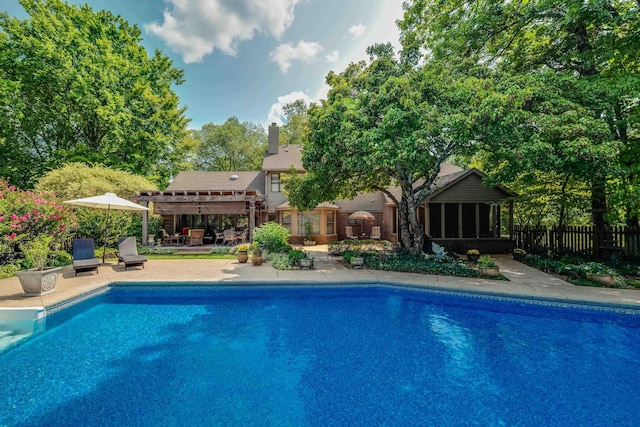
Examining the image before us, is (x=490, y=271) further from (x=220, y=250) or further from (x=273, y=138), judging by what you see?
(x=273, y=138)

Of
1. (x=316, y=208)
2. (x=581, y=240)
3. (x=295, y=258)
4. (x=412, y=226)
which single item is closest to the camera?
(x=295, y=258)

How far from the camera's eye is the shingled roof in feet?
71.7

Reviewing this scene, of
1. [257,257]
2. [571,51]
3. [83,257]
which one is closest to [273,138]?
[257,257]

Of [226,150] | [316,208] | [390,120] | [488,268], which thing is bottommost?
[488,268]

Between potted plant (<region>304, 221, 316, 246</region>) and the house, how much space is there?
270 millimetres

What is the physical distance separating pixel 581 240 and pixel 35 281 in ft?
66.0

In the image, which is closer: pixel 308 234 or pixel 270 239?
pixel 270 239

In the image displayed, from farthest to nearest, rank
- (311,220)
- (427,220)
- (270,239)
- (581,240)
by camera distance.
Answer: (311,220) → (427,220) → (270,239) → (581,240)

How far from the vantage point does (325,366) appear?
195 inches

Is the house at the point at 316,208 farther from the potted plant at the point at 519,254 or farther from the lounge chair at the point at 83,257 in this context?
the lounge chair at the point at 83,257

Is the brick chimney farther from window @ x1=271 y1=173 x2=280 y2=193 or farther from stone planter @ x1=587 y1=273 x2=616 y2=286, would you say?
stone planter @ x1=587 y1=273 x2=616 y2=286

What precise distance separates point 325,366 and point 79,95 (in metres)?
24.6

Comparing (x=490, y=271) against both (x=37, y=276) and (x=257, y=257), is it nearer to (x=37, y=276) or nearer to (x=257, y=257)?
(x=257, y=257)

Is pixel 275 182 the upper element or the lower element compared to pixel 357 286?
upper
